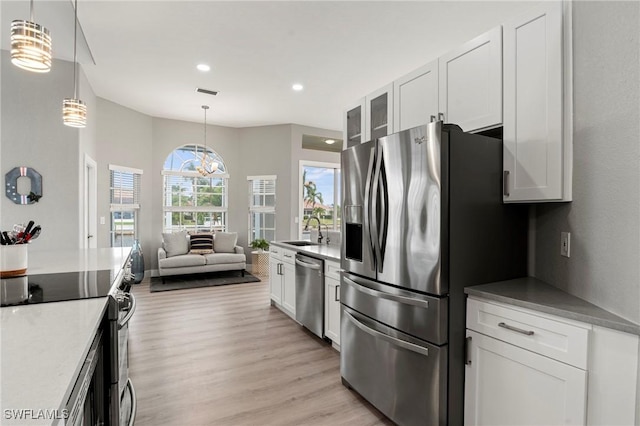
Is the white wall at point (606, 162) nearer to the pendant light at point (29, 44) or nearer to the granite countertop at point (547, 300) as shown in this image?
the granite countertop at point (547, 300)

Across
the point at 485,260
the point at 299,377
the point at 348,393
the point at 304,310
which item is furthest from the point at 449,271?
the point at 304,310

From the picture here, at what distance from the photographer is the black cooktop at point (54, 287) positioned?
54.4 inches

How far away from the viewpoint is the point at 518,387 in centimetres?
152

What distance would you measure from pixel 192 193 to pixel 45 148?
10.1 ft

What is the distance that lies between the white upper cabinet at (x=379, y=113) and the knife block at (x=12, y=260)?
257cm

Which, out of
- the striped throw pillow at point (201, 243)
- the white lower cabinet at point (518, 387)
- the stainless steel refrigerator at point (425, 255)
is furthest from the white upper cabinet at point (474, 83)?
the striped throw pillow at point (201, 243)

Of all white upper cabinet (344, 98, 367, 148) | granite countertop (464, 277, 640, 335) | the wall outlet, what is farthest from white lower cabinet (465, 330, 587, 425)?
white upper cabinet (344, 98, 367, 148)

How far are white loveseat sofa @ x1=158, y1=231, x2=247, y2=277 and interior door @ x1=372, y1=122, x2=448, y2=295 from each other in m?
4.60

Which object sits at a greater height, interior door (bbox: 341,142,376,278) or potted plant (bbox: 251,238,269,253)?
interior door (bbox: 341,142,376,278)

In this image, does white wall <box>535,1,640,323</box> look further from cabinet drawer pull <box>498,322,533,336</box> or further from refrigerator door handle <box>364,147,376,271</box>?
refrigerator door handle <box>364,147,376,271</box>

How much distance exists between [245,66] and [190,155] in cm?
348

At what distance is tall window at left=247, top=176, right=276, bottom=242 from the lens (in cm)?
689

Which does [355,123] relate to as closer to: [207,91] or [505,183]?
[505,183]

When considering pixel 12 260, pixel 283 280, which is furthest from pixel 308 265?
pixel 12 260
